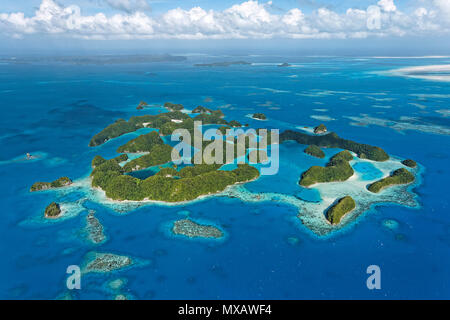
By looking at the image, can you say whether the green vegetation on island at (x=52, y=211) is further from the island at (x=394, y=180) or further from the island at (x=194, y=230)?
the island at (x=394, y=180)

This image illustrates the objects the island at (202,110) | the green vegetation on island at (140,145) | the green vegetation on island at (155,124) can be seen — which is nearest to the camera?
the green vegetation on island at (140,145)

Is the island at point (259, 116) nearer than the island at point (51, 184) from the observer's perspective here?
No

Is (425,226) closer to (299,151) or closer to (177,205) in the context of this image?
(299,151)

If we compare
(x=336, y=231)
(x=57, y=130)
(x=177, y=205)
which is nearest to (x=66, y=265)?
(x=177, y=205)

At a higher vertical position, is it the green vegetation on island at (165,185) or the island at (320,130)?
the island at (320,130)

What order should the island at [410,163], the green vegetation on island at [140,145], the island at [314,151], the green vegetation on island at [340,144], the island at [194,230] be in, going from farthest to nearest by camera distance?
the green vegetation on island at [140,145] < the island at [314,151] < the green vegetation on island at [340,144] < the island at [410,163] < the island at [194,230]

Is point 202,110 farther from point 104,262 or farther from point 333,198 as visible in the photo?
point 104,262

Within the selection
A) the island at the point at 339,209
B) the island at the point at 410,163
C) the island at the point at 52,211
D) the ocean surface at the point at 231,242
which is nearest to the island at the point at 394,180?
the ocean surface at the point at 231,242
